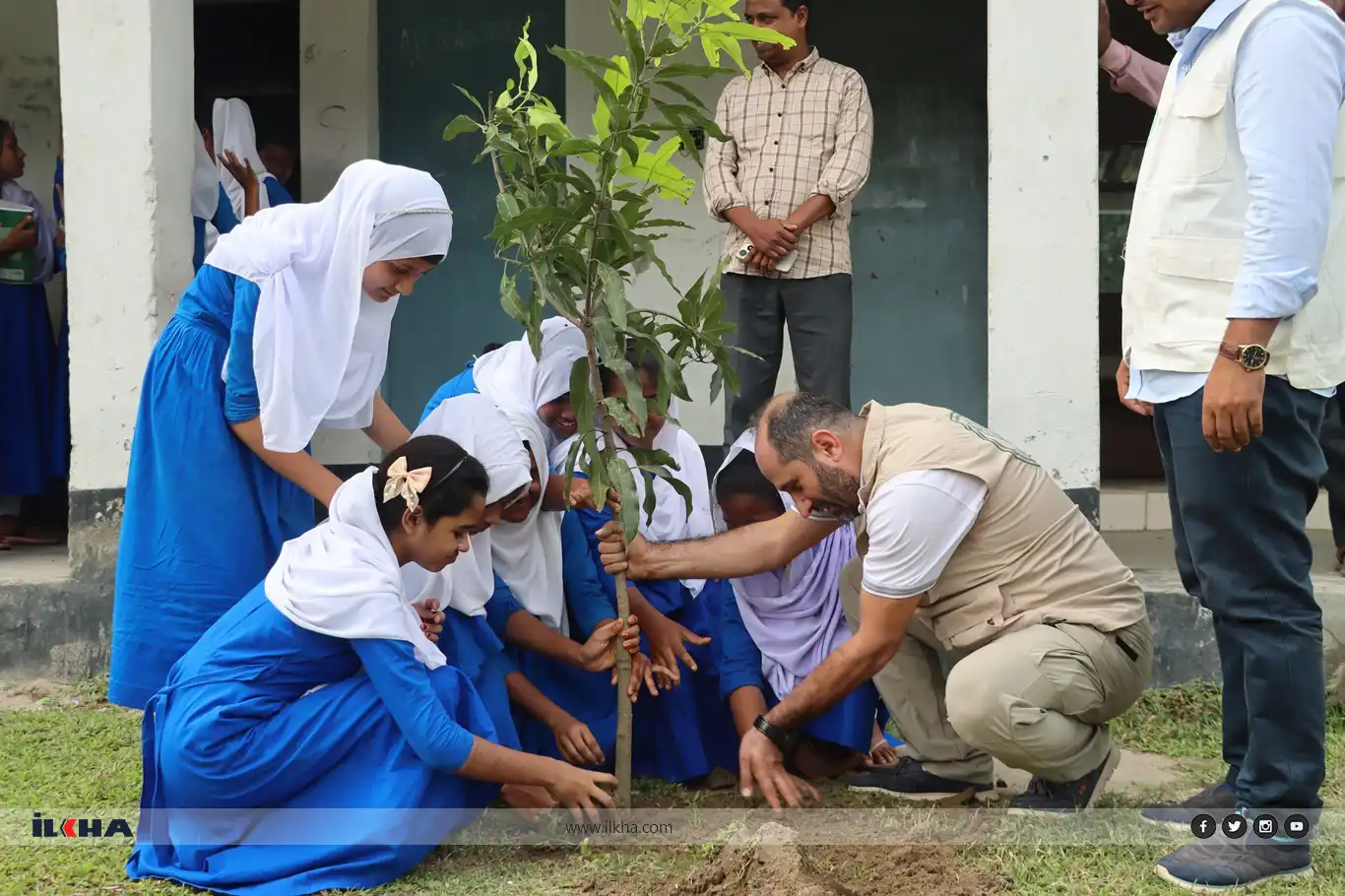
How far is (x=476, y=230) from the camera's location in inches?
253

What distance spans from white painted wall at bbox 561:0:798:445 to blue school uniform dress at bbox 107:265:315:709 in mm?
2726

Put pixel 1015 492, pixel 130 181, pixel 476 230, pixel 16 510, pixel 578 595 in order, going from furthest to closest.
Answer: pixel 476 230 → pixel 16 510 → pixel 130 181 → pixel 578 595 → pixel 1015 492

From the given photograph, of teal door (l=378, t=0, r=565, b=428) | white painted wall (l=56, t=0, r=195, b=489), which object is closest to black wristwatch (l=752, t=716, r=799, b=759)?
white painted wall (l=56, t=0, r=195, b=489)

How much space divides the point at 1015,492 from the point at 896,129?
338cm

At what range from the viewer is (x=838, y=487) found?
311cm

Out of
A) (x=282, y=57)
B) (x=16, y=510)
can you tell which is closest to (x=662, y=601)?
(x=16, y=510)

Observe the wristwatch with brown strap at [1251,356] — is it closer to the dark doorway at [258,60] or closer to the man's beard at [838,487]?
the man's beard at [838,487]

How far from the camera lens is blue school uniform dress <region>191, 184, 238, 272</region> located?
5.46 meters

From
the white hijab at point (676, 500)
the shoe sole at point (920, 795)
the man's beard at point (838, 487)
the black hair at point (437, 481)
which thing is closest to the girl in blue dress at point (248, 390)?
the black hair at point (437, 481)

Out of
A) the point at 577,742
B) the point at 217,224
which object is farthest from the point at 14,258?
the point at 577,742

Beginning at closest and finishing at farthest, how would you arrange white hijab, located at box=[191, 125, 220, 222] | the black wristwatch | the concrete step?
the black wristwatch, the concrete step, white hijab, located at box=[191, 125, 220, 222]

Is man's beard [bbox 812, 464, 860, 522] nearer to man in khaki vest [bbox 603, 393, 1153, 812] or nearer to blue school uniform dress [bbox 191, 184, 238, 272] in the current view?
man in khaki vest [bbox 603, 393, 1153, 812]

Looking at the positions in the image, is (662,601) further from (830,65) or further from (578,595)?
(830,65)

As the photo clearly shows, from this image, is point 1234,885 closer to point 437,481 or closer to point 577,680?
point 577,680
